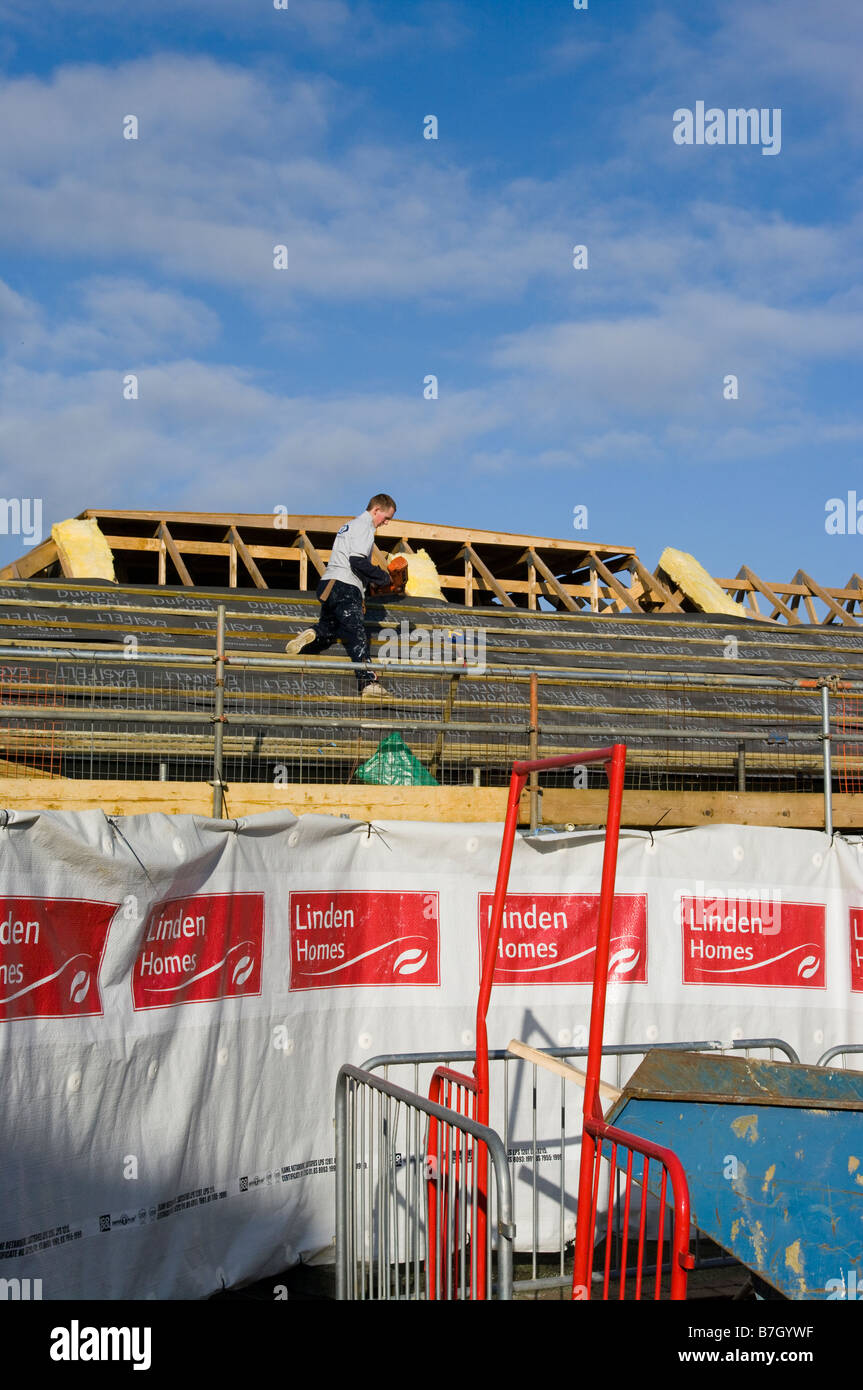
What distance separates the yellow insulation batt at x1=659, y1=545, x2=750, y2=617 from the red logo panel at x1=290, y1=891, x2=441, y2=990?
12190 millimetres

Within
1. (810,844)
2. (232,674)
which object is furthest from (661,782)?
(232,674)

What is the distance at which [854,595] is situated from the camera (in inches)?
890

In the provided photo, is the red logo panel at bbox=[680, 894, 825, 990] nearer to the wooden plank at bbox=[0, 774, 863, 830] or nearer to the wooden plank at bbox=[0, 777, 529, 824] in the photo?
the wooden plank at bbox=[0, 774, 863, 830]

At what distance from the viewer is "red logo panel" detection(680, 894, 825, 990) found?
310 inches

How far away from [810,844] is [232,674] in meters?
5.26

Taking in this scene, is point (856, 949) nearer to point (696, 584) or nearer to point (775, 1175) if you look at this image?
point (775, 1175)

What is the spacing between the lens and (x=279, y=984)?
6664mm

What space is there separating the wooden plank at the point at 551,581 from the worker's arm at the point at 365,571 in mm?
6598

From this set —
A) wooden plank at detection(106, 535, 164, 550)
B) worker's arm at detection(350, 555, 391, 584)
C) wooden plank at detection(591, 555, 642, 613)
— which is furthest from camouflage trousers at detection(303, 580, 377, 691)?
wooden plank at detection(591, 555, 642, 613)

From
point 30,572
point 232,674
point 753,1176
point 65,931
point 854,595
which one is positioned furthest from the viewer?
point 854,595

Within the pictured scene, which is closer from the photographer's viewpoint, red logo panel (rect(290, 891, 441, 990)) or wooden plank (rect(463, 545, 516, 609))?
red logo panel (rect(290, 891, 441, 990))

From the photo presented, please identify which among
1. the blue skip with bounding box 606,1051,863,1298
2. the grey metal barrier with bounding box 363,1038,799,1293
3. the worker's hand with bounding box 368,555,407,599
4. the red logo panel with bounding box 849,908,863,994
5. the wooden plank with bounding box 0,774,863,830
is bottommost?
the grey metal barrier with bounding box 363,1038,799,1293
